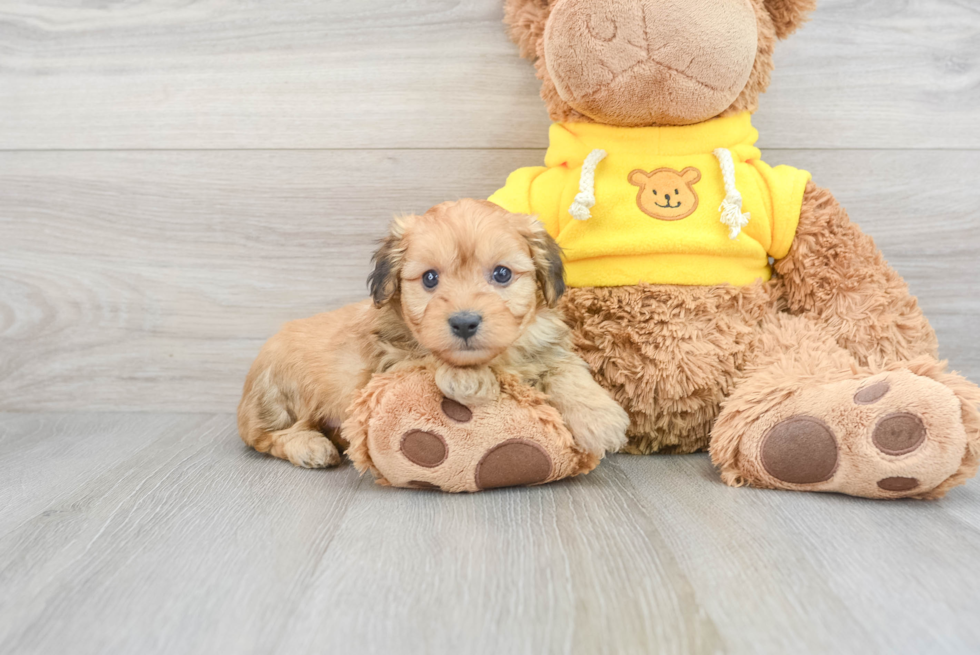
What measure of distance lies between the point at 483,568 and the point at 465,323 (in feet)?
1.29

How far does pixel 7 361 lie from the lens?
2.12 metres

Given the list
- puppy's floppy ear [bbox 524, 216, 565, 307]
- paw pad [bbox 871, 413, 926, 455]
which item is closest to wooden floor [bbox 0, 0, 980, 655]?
paw pad [bbox 871, 413, 926, 455]

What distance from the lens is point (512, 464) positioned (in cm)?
132

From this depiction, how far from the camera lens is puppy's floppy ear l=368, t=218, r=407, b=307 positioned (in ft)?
4.43

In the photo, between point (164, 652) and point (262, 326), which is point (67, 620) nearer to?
point (164, 652)

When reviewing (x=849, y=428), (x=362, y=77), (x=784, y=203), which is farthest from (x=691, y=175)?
(x=362, y=77)

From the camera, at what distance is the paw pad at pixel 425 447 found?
1.30 metres

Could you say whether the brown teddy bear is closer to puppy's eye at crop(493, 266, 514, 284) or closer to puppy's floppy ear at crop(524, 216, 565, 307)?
puppy's floppy ear at crop(524, 216, 565, 307)

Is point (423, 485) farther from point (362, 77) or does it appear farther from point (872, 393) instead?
point (362, 77)

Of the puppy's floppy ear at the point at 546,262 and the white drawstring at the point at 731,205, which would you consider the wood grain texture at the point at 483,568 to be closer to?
the puppy's floppy ear at the point at 546,262

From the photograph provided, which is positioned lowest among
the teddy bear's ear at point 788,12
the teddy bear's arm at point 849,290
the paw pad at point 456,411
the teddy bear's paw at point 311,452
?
the teddy bear's paw at point 311,452

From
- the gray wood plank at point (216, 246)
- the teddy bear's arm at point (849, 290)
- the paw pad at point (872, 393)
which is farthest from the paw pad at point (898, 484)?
the gray wood plank at point (216, 246)

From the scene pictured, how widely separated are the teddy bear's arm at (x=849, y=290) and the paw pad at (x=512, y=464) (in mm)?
702

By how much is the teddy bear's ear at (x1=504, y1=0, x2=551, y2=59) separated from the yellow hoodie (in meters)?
0.25
